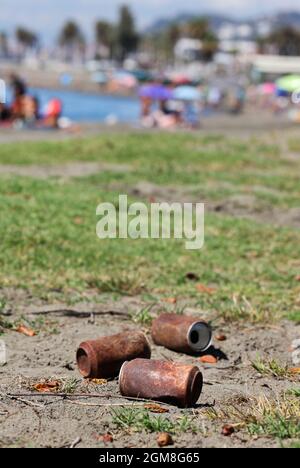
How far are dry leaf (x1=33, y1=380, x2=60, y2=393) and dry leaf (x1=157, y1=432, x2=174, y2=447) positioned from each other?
3.23 ft

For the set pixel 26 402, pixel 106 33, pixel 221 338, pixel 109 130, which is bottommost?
pixel 109 130

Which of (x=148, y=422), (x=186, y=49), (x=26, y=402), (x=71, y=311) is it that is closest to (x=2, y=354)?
(x=26, y=402)

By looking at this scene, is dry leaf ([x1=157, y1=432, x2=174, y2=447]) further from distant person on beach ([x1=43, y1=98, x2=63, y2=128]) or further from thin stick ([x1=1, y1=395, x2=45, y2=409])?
distant person on beach ([x1=43, y1=98, x2=63, y2=128])

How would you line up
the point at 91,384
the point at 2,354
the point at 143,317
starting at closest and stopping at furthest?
1. the point at 91,384
2. the point at 2,354
3. the point at 143,317

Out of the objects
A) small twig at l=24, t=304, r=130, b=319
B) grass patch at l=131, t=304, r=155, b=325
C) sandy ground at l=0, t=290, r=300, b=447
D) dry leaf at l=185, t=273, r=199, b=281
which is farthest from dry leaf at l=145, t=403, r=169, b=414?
dry leaf at l=185, t=273, r=199, b=281

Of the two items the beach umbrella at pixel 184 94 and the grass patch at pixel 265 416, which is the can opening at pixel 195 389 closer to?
the grass patch at pixel 265 416

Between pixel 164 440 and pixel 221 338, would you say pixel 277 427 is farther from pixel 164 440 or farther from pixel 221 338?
pixel 221 338

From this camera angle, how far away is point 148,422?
420cm

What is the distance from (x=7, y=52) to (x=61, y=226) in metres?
174

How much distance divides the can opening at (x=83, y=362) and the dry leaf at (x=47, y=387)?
0.84 ft

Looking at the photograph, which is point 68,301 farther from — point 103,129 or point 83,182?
point 103,129

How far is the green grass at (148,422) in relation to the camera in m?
4.16

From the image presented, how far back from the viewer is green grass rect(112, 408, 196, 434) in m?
4.16

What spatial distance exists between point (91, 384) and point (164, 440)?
1.10 metres
